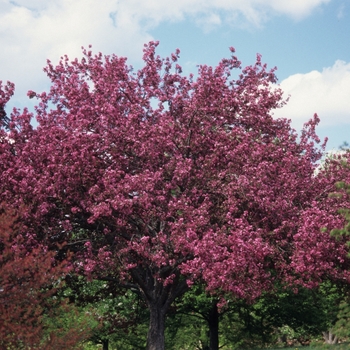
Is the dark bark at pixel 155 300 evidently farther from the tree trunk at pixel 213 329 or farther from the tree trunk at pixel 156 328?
the tree trunk at pixel 213 329

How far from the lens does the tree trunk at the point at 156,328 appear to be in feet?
79.6

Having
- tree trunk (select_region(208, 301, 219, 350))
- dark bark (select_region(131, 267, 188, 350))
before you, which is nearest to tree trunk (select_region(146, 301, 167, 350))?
dark bark (select_region(131, 267, 188, 350))

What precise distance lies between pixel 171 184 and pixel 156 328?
6.14m

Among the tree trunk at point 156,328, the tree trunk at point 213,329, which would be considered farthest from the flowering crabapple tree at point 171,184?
the tree trunk at point 213,329

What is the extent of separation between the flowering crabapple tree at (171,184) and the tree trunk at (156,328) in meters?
0.04

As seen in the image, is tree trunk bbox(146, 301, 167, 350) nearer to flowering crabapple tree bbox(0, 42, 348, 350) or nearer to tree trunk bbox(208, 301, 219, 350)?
flowering crabapple tree bbox(0, 42, 348, 350)

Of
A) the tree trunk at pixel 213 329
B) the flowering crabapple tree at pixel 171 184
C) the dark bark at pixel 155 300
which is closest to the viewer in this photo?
the flowering crabapple tree at pixel 171 184

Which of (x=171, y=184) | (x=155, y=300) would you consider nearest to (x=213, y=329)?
(x=155, y=300)

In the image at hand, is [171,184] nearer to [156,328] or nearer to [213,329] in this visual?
[156,328]

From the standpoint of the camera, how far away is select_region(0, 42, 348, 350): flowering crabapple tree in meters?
21.0

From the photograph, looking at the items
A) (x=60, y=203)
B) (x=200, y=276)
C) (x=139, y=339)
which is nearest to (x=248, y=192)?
(x=200, y=276)

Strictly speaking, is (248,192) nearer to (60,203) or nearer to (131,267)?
(131,267)

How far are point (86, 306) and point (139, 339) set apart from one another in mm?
5062

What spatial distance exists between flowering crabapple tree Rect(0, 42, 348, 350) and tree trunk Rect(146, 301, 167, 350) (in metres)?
0.04
